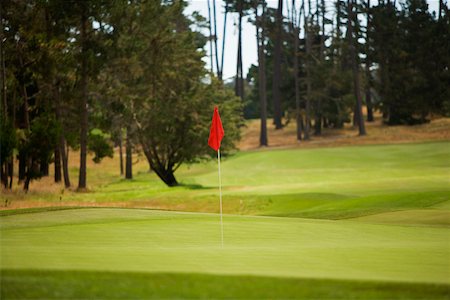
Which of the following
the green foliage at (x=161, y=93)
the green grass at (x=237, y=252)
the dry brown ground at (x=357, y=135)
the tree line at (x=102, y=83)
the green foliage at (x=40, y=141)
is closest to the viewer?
the green grass at (x=237, y=252)

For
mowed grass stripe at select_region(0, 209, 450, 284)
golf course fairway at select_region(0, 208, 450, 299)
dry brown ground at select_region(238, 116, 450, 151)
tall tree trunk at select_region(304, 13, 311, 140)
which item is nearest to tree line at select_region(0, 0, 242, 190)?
mowed grass stripe at select_region(0, 209, 450, 284)

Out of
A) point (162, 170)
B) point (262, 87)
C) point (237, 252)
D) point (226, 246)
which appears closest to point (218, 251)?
point (237, 252)

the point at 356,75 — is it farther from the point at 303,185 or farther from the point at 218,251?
the point at 218,251

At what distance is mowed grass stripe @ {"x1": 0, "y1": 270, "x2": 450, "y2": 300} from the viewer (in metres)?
7.41

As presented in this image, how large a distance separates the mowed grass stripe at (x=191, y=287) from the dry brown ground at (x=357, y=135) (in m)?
54.3

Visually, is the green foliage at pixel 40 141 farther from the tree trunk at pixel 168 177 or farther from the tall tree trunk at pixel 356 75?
the tall tree trunk at pixel 356 75

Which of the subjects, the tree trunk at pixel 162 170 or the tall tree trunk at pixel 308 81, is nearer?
the tree trunk at pixel 162 170

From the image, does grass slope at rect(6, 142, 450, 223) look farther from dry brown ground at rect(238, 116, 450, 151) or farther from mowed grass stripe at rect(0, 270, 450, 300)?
mowed grass stripe at rect(0, 270, 450, 300)

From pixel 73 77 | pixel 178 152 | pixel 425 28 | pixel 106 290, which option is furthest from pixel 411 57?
Answer: pixel 106 290

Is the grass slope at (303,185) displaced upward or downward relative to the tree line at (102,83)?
downward

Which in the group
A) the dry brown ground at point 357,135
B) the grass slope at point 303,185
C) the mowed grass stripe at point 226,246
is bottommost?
the grass slope at point 303,185

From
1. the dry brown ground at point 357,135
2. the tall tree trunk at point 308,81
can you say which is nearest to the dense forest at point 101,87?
the dry brown ground at point 357,135

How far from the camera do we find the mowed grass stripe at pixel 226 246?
343 inches

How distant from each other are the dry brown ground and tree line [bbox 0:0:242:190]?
19.0 m
